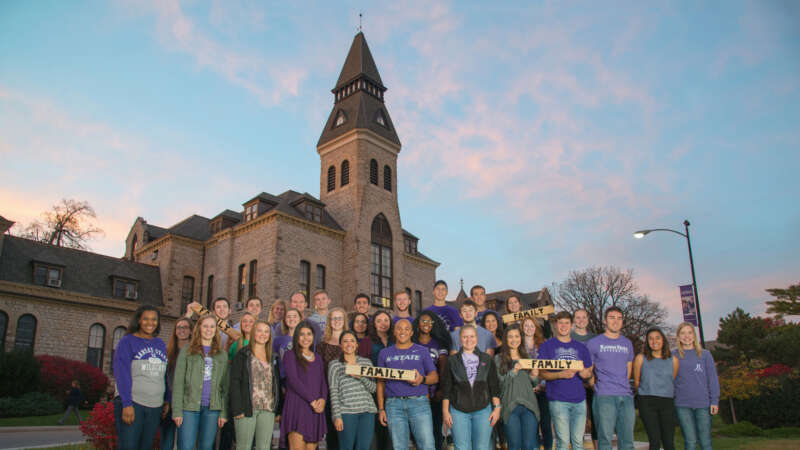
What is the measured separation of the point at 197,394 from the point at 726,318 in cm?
3029

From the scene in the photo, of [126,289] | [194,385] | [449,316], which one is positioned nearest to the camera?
[194,385]

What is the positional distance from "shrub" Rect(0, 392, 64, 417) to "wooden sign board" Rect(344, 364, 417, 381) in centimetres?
1976

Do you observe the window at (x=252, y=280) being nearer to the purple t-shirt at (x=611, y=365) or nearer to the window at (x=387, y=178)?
the window at (x=387, y=178)

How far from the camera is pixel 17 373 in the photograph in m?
21.2

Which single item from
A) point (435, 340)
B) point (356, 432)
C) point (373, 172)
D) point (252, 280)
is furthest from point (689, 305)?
point (252, 280)

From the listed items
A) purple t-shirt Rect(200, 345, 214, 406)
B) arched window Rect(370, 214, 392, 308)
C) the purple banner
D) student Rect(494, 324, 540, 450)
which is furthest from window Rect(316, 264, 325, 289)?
student Rect(494, 324, 540, 450)

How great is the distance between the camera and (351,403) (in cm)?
657

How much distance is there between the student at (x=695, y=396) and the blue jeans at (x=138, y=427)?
23.6 ft

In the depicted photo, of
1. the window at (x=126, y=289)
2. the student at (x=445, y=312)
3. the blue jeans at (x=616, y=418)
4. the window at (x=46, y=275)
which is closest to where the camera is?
the blue jeans at (x=616, y=418)

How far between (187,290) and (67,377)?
1063cm

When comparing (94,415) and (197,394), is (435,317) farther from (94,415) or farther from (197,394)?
(94,415)

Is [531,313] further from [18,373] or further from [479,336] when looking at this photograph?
[18,373]

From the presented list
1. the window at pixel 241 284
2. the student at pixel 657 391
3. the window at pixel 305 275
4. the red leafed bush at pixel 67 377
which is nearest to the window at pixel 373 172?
the window at pixel 305 275

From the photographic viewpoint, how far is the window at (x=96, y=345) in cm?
2836
